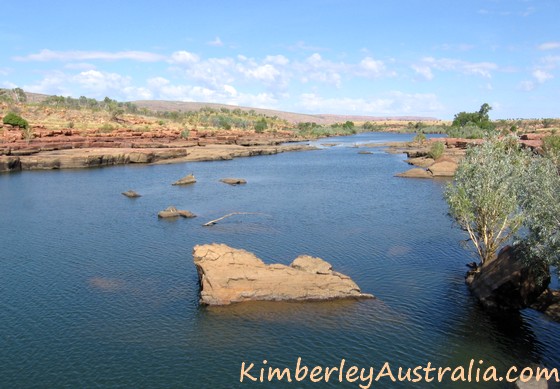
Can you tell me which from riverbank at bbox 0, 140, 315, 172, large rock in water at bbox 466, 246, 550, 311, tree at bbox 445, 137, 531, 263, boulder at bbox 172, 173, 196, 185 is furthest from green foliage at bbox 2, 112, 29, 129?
large rock in water at bbox 466, 246, 550, 311

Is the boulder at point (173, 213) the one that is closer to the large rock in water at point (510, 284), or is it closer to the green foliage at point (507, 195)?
the green foliage at point (507, 195)

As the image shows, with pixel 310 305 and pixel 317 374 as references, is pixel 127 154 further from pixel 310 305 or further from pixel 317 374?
pixel 317 374

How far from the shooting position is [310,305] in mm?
31984

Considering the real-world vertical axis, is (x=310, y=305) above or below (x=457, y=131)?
below

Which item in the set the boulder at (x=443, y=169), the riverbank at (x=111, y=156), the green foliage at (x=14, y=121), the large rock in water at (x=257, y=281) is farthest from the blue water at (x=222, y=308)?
the green foliage at (x=14, y=121)

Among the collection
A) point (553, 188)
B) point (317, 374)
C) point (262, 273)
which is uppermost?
point (553, 188)

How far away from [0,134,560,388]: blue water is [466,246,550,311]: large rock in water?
1.04 m

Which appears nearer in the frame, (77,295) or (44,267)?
(77,295)

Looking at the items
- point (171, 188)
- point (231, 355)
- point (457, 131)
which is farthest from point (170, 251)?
point (457, 131)

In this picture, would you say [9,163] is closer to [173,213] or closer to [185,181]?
[185,181]

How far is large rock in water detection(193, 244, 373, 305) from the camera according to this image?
107ft

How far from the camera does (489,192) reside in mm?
33656

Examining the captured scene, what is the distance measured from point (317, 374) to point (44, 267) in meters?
27.9

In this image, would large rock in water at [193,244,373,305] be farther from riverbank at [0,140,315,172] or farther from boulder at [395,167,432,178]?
riverbank at [0,140,315,172]
